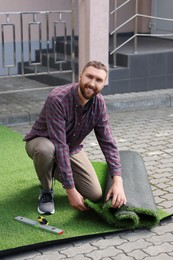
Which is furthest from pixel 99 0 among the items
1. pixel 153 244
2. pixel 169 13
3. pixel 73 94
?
pixel 153 244

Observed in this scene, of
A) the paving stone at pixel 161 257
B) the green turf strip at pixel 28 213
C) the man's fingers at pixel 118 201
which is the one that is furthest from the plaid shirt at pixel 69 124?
the paving stone at pixel 161 257

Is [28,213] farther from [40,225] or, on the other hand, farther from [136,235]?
[136,235]

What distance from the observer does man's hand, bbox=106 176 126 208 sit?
4618 millimetres

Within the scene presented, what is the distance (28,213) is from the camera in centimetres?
495

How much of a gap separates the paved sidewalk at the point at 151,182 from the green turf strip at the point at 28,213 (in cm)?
9

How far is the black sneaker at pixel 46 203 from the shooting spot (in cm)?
493

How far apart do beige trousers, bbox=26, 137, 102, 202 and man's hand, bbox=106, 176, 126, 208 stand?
280 millimetres

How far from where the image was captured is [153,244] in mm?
4484

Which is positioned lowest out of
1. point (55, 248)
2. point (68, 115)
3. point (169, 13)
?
point (55, 248)

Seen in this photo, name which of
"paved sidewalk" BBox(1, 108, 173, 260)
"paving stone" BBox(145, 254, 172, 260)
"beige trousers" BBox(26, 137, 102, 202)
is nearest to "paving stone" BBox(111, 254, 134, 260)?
"paved sidewalk" BBox(1, 108, 173, 260)

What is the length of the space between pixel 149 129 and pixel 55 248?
12.3 feet

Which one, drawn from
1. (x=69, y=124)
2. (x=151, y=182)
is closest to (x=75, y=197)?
(x=69, y=124)

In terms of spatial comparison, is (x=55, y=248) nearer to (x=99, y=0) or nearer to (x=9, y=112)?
(x=9, y=112)

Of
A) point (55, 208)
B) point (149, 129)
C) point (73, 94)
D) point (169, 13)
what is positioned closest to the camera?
point (73, 94)
